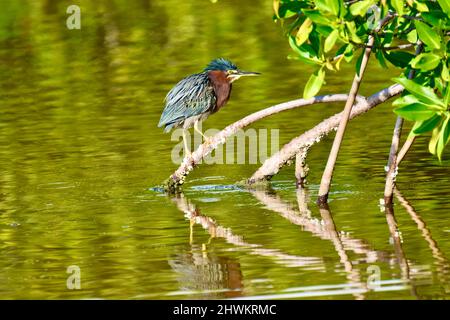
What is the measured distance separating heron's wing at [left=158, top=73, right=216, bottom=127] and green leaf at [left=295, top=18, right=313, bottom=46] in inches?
163

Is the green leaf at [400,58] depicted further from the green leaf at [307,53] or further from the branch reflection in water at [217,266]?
the branch reflection in water at [217,266]

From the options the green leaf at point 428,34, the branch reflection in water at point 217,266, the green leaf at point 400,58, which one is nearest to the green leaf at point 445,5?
the green leaf at point 428,34

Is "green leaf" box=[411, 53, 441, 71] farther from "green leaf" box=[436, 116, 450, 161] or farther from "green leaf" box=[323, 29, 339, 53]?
"green leaf" box=[323, 29, 339, 53]

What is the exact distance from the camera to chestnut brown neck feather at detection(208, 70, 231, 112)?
55.8 ft

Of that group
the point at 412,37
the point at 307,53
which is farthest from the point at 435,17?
the point at 412,37

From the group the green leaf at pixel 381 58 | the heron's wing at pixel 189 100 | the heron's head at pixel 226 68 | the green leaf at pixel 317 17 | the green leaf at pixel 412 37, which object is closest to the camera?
the green leaf at pixel 317 17

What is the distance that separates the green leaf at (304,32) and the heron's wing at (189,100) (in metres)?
4.15

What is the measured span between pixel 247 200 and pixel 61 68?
538 inches

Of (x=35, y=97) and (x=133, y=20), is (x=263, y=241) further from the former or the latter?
(x=133, y=20)

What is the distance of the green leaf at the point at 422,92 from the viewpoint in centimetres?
1188

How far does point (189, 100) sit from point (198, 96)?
12 centimetres

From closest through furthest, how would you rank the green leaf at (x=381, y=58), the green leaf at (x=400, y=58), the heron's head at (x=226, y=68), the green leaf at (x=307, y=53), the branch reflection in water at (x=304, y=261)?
the branch reflection in water at (x=304, y=261), the green leaf at (x=307, y=53), the green leaf at (x=381, y=58), the green leaf at (x=400, y=58), the heron's head at (x=226, y=68)

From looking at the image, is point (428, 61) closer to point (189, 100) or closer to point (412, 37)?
point (412, 37)
